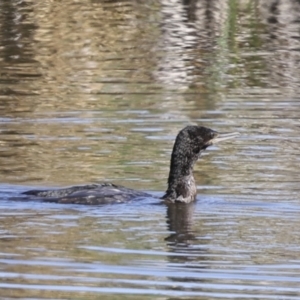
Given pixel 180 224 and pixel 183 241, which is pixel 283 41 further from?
pixel 183 241

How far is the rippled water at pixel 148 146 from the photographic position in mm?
9180

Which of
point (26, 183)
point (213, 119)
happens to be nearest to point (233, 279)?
point (26, 183)

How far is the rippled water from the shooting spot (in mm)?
9180

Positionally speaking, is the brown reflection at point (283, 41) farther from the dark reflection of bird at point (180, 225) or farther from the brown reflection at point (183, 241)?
the brown reflection at point (183, 241)

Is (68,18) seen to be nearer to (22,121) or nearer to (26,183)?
(22,121)

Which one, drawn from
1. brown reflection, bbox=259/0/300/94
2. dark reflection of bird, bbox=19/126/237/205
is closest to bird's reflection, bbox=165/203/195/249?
dark reflection of bird, bbox=19/126/237/205

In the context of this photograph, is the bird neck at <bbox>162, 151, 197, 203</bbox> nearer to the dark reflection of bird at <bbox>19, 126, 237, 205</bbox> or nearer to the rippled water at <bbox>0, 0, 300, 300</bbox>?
the dark reflection of bird at <bbox>19, 126, 237, 205</bbox>

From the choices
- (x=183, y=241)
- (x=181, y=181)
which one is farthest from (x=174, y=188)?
(x=183, y=241)

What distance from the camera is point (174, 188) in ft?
40.4

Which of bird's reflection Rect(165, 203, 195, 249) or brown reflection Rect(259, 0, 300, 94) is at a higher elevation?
bird's reflection Rect(165, 203, 195, 249)

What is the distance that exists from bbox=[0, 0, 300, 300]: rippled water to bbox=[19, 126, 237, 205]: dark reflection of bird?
13 centimetres

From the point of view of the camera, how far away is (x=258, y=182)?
12547 millimetres

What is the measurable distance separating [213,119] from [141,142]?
150cm

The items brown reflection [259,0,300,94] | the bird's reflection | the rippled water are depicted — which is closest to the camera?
the rippled water
